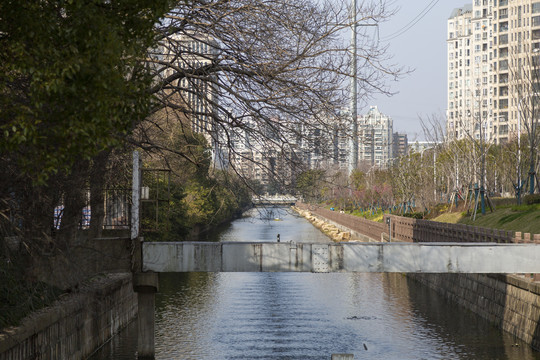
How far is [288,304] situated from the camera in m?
31.2

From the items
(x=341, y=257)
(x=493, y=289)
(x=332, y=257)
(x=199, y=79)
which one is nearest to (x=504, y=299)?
(x=493, y=289)

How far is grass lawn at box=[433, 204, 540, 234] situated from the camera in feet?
93.1

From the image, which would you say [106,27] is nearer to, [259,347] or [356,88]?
[356,88]

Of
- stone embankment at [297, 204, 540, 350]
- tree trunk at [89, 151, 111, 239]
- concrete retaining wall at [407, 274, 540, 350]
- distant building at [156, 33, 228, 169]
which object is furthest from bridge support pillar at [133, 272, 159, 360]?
concrete retaining wall at [407, 274, 540, 350]

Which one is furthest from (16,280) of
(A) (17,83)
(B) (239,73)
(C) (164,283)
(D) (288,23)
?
(C) (164,283)

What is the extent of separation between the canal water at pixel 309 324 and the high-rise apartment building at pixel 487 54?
78282 millimetres

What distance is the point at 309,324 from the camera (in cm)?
2625

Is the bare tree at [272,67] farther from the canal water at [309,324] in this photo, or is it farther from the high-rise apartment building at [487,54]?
the high-rise apartment building at [487,54]

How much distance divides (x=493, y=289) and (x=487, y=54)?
132 meters

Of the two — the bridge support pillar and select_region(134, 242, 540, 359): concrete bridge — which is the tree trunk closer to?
select_region(134, 242, 540, 359): concrete bridge

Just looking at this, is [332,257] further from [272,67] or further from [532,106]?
[532,106]

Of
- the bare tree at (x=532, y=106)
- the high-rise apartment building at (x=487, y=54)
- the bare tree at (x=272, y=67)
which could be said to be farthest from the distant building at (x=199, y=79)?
the high-rise apartment building at (x=487, y=54)

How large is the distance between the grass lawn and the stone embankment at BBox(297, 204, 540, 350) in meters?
1.99

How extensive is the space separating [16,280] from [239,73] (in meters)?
6.63
